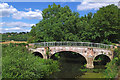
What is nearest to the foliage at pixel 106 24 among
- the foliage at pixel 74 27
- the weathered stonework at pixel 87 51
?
the foliage at pixel 74 27

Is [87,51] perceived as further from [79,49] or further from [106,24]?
A: [106,24]

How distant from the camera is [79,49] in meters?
31.3

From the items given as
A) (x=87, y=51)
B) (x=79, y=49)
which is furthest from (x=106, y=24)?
(x=79, y=49)

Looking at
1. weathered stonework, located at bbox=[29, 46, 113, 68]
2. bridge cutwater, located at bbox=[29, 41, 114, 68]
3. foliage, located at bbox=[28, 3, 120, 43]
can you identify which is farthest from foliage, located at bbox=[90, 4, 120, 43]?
weathered stonework, located at bbox=[29, 46, 113, 68]

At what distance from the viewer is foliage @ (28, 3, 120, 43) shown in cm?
3316

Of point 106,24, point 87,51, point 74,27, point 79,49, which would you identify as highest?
point 74,27

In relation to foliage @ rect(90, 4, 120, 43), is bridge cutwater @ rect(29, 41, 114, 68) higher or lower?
lower

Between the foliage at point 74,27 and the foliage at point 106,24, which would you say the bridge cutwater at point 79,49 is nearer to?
the foliage at point 74,27

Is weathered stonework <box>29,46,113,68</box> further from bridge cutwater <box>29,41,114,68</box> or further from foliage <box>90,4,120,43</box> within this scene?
foliage <box>90,4,120,43</box>

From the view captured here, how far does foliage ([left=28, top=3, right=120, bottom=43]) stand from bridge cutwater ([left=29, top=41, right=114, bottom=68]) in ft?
8.88

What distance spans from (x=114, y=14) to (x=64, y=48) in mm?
14877

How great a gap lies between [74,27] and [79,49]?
28.8 ft

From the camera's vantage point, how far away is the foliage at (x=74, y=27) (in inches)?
1305

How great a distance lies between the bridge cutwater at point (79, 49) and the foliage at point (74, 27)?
2706 mm
